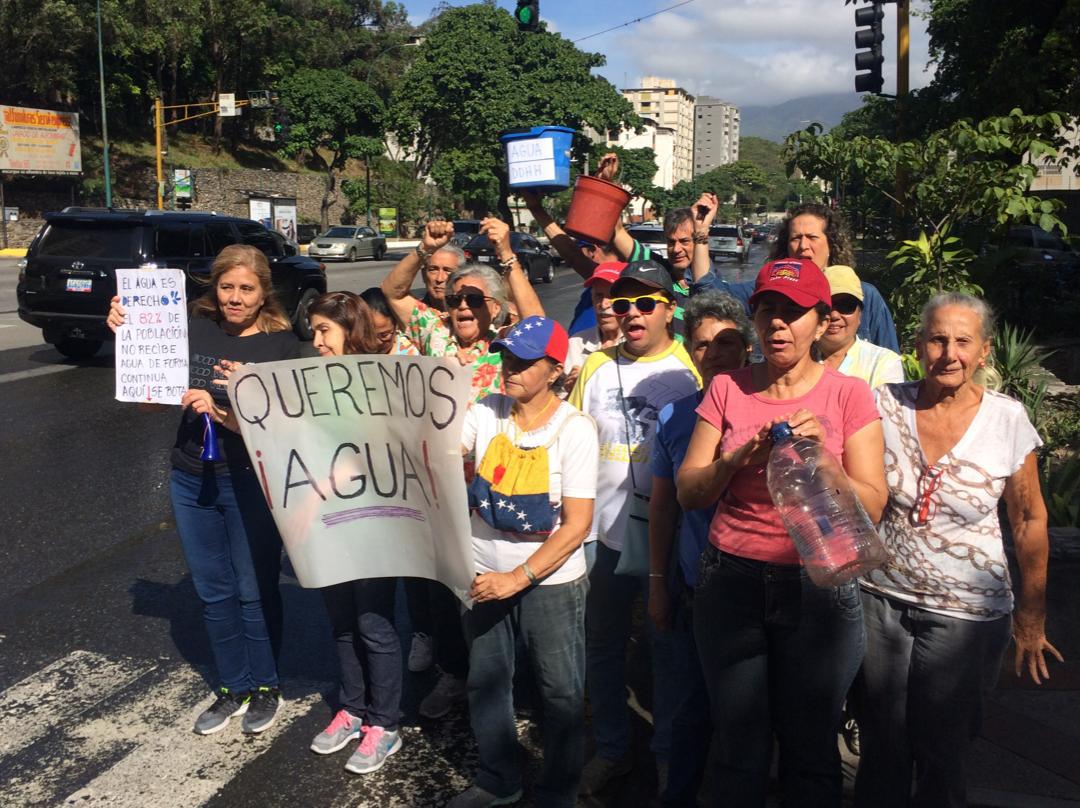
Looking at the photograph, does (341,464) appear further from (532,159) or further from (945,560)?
(532,159)

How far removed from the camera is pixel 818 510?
255 cm

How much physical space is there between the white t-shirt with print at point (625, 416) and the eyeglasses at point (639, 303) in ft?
0.55

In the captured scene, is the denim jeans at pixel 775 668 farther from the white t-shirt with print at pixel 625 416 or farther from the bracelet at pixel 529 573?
the white t-shirt with print at pixel 625 416

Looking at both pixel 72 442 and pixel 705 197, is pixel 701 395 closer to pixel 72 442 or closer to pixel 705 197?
pixel 705 197

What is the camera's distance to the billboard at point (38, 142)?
37.8m

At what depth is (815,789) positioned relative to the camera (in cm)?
280

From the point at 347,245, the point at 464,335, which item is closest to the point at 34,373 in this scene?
the point at 464,335

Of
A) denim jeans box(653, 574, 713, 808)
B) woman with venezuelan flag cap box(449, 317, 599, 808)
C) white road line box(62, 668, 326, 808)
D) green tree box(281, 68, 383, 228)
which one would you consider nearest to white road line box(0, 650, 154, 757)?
white road line box(62, 668, 326, 808)

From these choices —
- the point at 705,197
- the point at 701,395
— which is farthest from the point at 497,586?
the point at 705,197

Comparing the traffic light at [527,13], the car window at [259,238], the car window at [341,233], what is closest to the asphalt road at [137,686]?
the car window at [259,238]

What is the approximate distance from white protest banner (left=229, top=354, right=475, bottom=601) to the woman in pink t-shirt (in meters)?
0.95

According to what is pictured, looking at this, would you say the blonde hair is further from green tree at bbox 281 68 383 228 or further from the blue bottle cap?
green tree at bbox 281 68 383 228

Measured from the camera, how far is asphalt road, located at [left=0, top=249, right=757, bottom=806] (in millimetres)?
3566

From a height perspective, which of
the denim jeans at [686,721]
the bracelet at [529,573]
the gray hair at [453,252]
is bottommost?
the denim jeans at [686,721]
